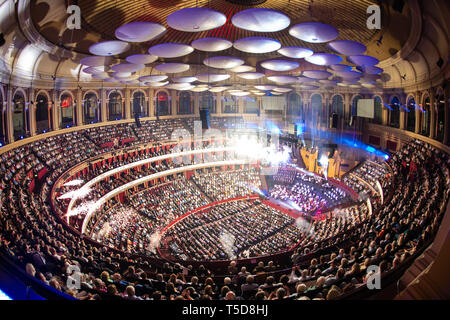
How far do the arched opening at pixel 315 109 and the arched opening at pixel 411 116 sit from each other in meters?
11.6

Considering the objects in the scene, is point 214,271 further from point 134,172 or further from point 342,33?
point 134,172

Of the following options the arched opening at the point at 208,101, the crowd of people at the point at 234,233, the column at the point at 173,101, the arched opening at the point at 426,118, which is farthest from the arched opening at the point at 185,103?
the arched opening at the point at 426,118

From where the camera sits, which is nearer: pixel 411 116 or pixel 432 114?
pixel 432 114

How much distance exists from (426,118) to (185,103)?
83.7 ft

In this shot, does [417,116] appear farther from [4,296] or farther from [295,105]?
[4,296]

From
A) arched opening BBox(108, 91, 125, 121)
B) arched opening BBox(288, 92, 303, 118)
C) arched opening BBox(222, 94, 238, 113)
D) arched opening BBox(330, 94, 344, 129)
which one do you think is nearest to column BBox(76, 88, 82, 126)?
arched opening BBox(108, 91, 125, 121)

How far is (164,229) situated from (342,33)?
715 inches

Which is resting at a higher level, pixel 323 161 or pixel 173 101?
pixel 173 101

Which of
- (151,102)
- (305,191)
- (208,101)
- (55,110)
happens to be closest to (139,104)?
(151,102)

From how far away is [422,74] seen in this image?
16.8 metres

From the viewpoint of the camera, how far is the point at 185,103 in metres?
35.3

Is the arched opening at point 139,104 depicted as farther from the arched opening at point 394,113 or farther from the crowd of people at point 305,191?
the arched opening at point 394,113
